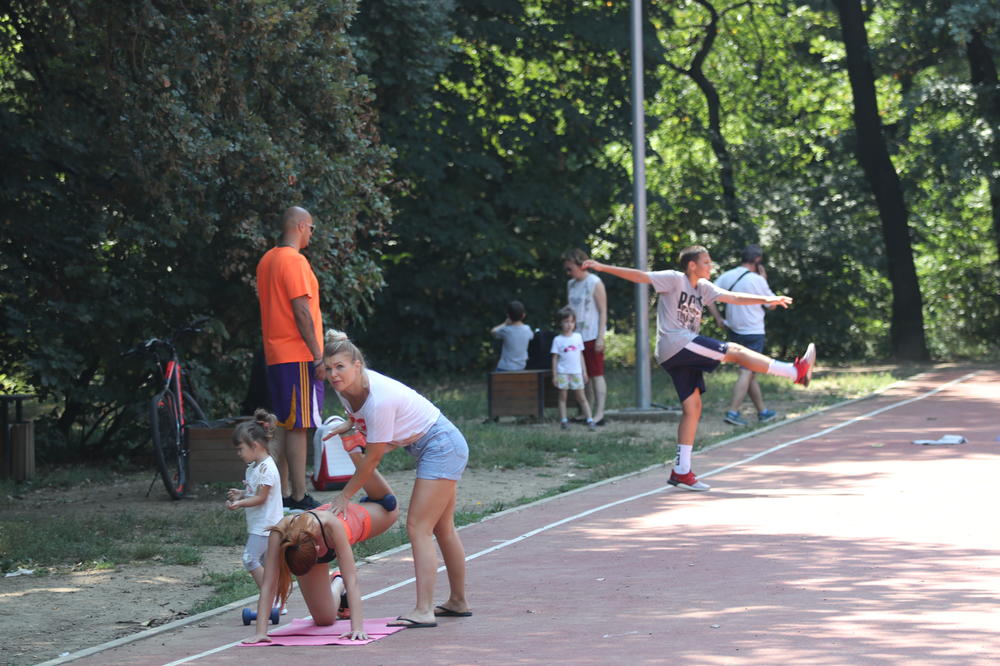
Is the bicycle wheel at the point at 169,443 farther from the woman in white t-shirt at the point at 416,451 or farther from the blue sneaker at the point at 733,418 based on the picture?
the blue sneaker at the point at 733,418

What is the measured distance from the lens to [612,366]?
3089 cm

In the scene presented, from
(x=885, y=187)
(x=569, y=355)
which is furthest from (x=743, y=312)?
(x=885, y=187)

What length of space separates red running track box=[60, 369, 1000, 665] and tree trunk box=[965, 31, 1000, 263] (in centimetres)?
1634

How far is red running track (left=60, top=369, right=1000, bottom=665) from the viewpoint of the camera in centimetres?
616

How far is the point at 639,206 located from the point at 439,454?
11307mm

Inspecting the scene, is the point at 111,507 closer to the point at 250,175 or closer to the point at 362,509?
the point at 250,175

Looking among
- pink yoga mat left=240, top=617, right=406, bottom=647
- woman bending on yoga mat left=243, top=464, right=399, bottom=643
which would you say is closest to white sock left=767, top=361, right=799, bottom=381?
pink yoga mat left=240, top=617, right=406, bottom=647

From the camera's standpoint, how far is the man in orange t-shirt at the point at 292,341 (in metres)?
10.1

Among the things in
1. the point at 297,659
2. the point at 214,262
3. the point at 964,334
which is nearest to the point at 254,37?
the point at 214,262

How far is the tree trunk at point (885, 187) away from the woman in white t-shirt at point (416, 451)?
23760 mm

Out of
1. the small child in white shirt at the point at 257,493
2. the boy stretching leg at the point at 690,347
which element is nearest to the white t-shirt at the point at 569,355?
the boy stretching leg at the point at 690,347

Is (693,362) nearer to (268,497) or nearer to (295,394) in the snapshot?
(295,394)

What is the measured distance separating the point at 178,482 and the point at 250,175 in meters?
3.02

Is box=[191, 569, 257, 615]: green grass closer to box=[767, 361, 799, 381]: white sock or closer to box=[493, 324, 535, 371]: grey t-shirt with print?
box=[767, 361, 799, 381]: white sock
